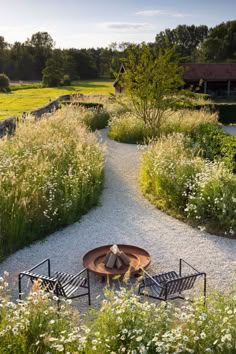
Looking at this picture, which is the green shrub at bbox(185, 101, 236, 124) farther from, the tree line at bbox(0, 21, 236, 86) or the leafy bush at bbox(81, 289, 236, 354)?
the tree line at bbox(0, 21, 236, 86)

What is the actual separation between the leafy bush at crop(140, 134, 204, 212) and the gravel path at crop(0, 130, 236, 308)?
34 cm

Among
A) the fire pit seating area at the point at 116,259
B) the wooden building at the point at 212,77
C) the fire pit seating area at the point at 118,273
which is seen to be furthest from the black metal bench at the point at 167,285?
the wooden building at the point at 212,77

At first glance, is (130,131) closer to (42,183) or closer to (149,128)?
(149,128)

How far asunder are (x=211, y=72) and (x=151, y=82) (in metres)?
22.7

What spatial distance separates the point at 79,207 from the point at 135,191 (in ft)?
6.50

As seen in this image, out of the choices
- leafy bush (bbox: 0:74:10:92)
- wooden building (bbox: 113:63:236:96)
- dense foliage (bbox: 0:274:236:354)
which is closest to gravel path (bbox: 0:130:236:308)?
dense foliage (bbox: 0:274:236:354)

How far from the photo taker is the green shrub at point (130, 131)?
1709 centimetres

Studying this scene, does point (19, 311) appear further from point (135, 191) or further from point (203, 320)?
point (135, 191)

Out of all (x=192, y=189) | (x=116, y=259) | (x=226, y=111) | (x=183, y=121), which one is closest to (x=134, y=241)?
(x=116, y=259)

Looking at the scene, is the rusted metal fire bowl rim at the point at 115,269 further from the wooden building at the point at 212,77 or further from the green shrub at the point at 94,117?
the wooden building at the point at 212,77

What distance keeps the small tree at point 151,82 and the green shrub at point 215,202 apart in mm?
8005

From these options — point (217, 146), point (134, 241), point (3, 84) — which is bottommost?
point (134, 241)

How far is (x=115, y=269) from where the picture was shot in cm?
645

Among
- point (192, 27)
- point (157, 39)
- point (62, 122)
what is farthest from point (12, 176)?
point (192, 27)
